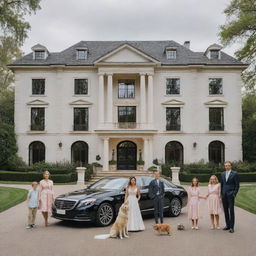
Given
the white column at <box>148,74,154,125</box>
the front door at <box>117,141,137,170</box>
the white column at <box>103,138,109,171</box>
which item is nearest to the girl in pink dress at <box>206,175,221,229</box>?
the white column at <box>103,138,109,171</box>

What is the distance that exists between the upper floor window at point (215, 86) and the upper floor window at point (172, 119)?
421 cm

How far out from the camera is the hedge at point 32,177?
26203 millimetres

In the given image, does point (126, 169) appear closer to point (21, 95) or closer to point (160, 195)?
point (21, 95)

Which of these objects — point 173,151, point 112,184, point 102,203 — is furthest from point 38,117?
point 102,203

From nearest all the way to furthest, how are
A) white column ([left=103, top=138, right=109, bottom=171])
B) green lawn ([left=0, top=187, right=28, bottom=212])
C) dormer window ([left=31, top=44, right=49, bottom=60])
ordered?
green lawn ([left=0, top=187, right=28, bottom=212])
white column ([left=103, top=138, right=109, bottom=171])
dormer window ([left=31, top=44, right=49, bottom=60])

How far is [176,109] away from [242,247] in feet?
87.5

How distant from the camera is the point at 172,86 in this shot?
3378cm

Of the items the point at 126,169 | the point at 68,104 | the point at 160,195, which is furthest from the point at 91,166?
the point at 160,195

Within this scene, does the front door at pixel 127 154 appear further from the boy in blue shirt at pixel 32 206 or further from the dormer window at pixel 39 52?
the boy in blue shirt at pixel 32 206

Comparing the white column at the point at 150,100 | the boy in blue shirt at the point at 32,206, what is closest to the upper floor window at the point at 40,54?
the white column at the point at 150,100

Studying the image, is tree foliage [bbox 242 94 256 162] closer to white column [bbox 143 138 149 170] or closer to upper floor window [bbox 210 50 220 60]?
upper floor window [bbox 210 50 220 60]

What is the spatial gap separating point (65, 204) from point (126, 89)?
2540 centimetres

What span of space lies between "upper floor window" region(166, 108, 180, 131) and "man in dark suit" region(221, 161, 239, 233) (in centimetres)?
2401

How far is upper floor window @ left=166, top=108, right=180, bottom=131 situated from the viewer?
1308 inches
